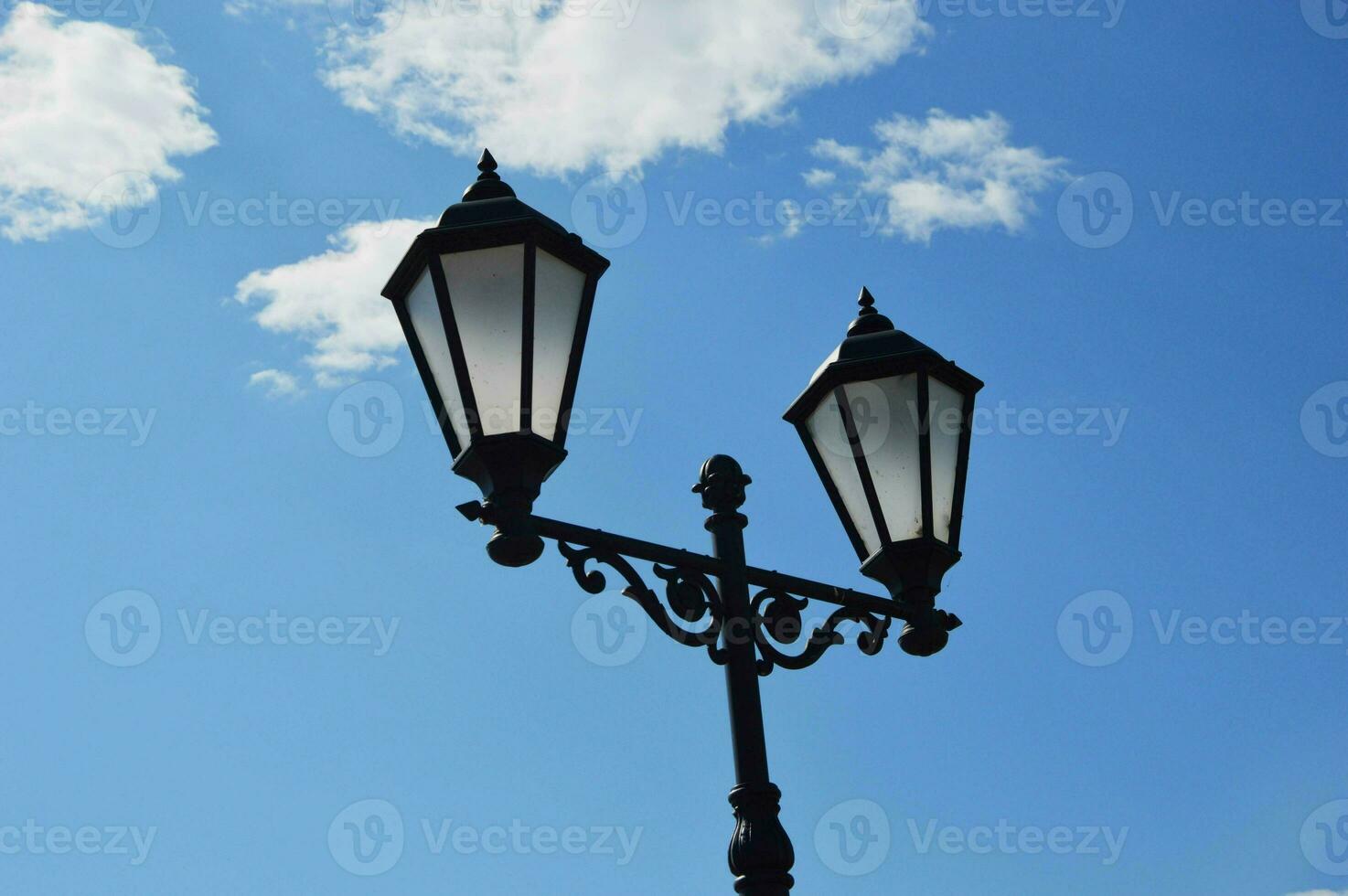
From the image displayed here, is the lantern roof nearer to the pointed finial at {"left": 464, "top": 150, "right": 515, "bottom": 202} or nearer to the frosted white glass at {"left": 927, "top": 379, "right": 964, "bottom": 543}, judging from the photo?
the pointed finial at {"left": 464, "top": 150, "right": 515, "bottom": 202}

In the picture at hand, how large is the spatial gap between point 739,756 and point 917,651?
0.96 meters

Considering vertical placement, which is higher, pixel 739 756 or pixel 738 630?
pixel 738 630

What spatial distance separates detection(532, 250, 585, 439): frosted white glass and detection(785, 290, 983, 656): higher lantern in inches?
46.7

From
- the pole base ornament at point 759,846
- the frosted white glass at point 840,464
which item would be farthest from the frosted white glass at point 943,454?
the pole base ornament at point 759,846

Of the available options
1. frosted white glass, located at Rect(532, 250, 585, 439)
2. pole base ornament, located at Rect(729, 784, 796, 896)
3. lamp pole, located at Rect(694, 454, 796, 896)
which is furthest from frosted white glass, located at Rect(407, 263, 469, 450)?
pole base ornament, located at Rect(729, 784, 796, 896)

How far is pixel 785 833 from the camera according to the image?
186 inches

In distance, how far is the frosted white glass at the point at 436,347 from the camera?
15.8ft

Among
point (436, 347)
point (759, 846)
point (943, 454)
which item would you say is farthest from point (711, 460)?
point (759, 846)

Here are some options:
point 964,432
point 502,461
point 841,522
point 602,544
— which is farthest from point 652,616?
point 964,432

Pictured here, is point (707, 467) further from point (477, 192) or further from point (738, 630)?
point (477, 192)

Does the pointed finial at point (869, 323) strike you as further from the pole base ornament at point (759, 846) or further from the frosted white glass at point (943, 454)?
the pole base ornament at point (759, 846)

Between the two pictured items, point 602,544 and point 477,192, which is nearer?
point 602,544

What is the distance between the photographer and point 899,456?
554cm

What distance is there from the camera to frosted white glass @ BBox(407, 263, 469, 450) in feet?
15.8
